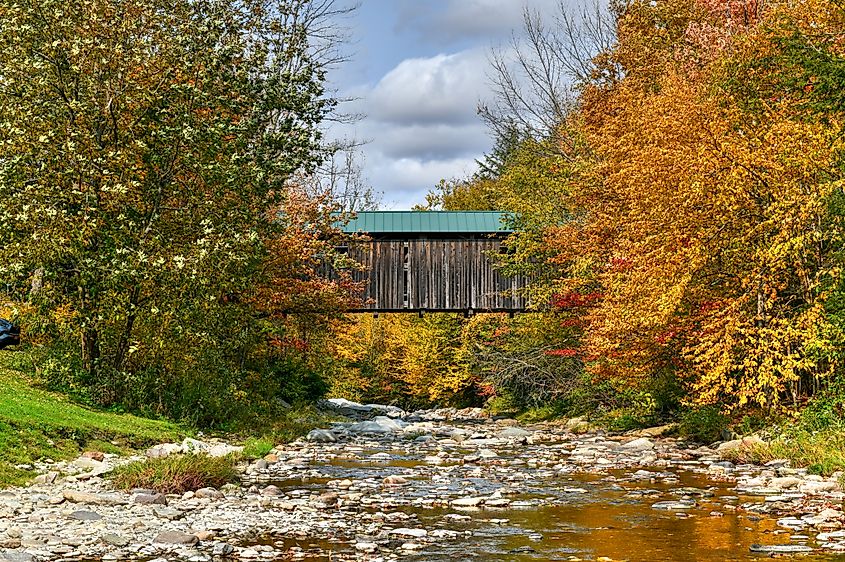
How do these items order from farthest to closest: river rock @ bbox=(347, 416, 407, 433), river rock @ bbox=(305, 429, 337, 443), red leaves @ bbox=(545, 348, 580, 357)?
red leaves @ bbox=(545, 348, 580, 357) → river rock @ bbox=(347, 416, 407, 433) → river rock @ bbox=(305, 429, 337, 443)

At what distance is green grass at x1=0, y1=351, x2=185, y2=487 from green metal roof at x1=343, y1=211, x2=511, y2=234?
44.2 ft

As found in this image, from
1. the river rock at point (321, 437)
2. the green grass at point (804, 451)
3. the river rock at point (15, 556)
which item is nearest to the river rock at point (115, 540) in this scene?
the river rock at point (15, 556)

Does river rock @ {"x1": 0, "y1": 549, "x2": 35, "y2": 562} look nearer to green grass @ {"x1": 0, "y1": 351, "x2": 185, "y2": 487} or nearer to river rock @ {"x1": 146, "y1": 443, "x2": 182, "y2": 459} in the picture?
green grass @ {"x1": 0, "y1": 351, "x2": 185, "y2": 487}

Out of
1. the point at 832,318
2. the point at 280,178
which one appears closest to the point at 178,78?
the point at 280,178

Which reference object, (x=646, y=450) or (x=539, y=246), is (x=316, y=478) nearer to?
(x=646, y=450)

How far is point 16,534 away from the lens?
716 centimetres

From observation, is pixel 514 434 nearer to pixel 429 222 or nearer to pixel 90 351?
pixel 429 222

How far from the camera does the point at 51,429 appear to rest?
41.0 ft

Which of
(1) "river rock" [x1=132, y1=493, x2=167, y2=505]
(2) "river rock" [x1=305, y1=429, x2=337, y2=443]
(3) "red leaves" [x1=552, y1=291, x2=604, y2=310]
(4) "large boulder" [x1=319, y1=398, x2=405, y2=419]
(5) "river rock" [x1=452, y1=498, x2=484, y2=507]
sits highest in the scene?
(3) "red leaves" [x1=552, y1=291, x2=604, y2=310]

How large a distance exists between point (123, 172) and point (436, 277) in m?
13.5

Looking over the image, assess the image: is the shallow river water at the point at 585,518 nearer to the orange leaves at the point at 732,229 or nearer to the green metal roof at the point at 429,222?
the orange leaves at the point at 732,229

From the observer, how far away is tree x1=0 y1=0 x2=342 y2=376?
1559 cm

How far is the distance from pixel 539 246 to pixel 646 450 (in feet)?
32.5

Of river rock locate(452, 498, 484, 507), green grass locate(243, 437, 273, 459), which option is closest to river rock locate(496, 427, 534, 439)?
green grass locate(243, 437, 273, 459)
